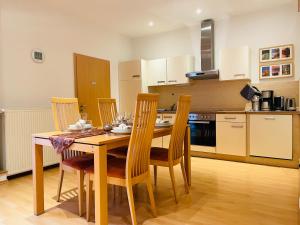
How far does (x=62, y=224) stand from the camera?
1968 mm

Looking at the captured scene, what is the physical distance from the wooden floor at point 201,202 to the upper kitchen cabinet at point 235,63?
164 centimetres

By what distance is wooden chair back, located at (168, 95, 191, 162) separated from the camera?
2.36m

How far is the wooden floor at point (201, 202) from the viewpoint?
6.63 ft

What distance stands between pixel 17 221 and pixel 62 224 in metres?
0.41

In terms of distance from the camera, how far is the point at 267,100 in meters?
3.86

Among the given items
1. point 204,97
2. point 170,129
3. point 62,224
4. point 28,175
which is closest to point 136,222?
point 62,224

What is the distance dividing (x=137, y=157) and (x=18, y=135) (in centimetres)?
219

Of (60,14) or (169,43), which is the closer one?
(60,14)

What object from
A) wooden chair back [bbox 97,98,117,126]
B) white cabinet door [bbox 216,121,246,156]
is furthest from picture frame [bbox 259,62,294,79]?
wooden chair back [bbox 97,98,117,126]

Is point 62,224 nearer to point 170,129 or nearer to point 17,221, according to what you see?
point 17,221

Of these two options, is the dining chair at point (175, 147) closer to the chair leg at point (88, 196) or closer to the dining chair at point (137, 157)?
the dining chair at point (137, 157)

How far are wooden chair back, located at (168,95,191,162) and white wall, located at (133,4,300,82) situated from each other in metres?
2.27

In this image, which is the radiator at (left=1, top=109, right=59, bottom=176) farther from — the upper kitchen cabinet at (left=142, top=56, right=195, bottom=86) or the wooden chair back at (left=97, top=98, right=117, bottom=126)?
the upper kitchen cabinet at (left=142, top=56, right=195, bottom=86)

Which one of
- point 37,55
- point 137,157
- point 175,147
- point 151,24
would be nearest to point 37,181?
point 137,157
